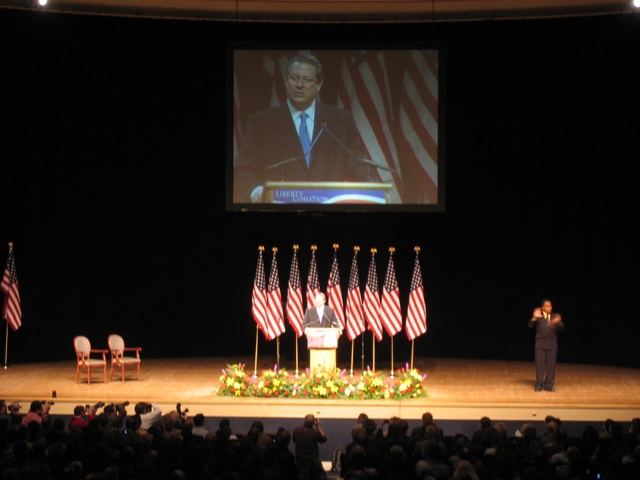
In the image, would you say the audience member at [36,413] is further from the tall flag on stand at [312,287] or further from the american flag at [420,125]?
the american flag at [420,125]

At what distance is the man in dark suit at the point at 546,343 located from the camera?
14.1 metres

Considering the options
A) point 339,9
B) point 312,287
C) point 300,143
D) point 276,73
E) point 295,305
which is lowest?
point 295,305

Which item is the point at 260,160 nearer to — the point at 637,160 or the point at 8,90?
the point at 8,90

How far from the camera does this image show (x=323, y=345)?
14469 millimetres

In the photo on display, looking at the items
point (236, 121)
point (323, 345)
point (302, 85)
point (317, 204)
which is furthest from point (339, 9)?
point (323, 345)

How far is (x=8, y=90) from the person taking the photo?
16.8 m

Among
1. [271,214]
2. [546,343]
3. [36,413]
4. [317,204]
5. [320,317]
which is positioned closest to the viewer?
[36,413]

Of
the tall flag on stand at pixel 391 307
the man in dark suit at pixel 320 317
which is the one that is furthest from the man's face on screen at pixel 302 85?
the man in dark suit at pixel 320 317

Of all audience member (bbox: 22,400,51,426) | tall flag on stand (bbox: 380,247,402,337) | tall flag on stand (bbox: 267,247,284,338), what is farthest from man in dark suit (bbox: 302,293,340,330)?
audience member (bbox: 22,400,51,426)

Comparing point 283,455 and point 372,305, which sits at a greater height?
point 372,305

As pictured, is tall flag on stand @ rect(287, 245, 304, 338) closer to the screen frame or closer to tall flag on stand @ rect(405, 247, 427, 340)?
the screen frame

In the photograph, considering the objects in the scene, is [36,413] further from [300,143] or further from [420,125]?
[420,125]

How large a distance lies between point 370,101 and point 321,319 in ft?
12.3

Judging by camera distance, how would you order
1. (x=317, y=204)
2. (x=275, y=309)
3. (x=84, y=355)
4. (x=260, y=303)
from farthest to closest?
(x=317, y=204) → (x=260, y=303) → (x=275, y=309) → (x=84, y=355)
